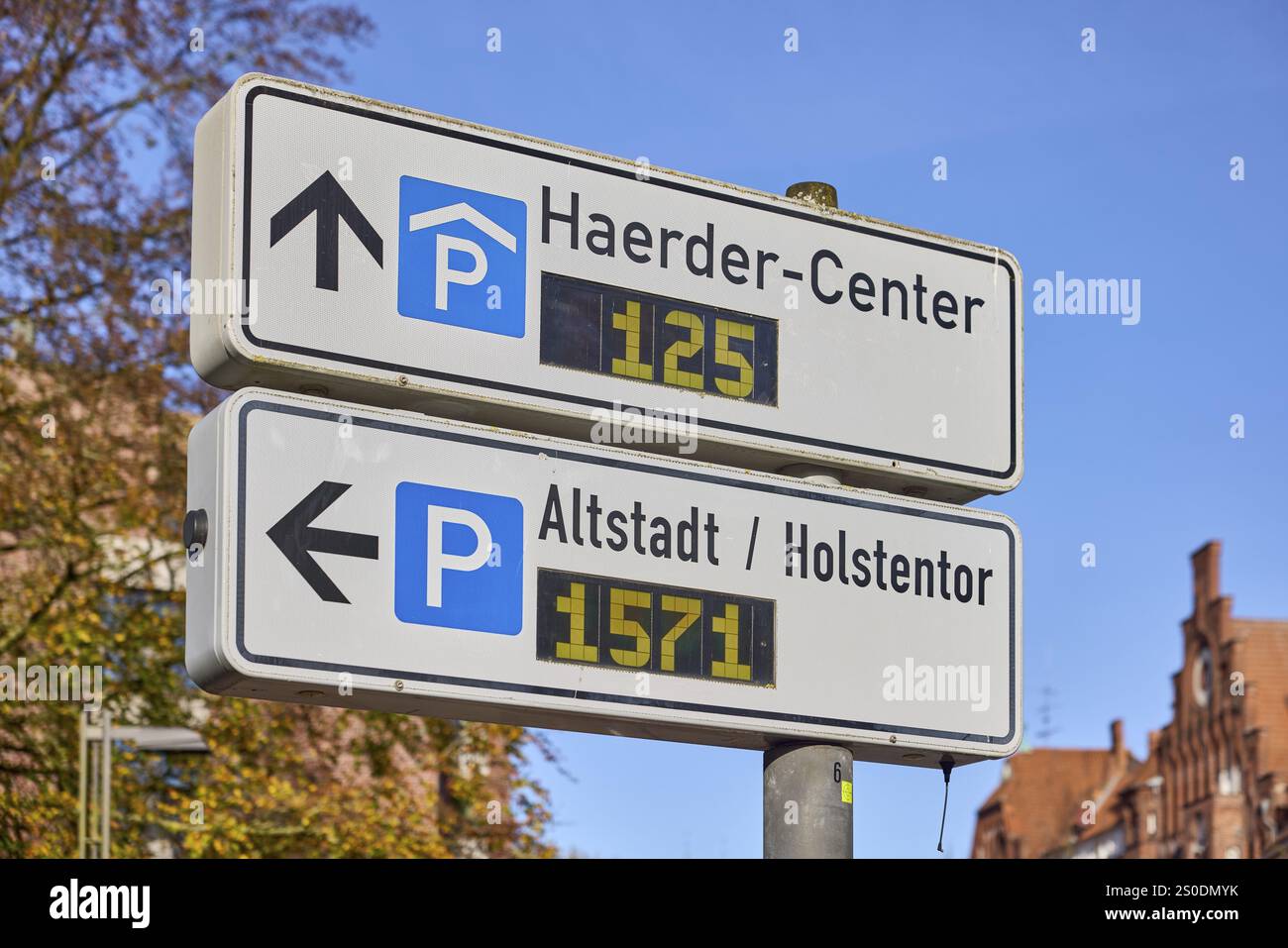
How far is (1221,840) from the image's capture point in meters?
66.1

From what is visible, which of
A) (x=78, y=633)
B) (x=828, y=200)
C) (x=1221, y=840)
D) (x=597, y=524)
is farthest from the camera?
(x=1221, y=840)

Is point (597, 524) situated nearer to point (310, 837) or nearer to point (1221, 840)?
point (310, 837)

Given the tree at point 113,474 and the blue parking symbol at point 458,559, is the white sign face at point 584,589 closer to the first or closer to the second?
the blue parking symbol at point 458,559

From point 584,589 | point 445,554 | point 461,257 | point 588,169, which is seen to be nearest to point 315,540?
point 445,554

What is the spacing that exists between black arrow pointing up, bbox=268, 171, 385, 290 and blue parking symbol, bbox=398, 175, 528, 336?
77 millimetres

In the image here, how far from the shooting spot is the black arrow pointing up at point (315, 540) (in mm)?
3545

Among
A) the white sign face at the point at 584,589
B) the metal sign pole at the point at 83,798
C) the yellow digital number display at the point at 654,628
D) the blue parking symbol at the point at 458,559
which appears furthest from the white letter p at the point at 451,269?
the metal sign pole at the point at 83,798

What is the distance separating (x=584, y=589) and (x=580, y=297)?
624 mm

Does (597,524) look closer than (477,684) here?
No

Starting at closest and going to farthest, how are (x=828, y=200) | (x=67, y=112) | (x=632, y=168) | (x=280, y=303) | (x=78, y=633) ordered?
(x=280, y=303) → (x=632, y=168) → (x=828, y=200) → (x=78, y=633) → (x=67, y=112)

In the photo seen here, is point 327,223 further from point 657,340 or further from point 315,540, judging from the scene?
point 657,340

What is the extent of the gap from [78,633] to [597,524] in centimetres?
1470
